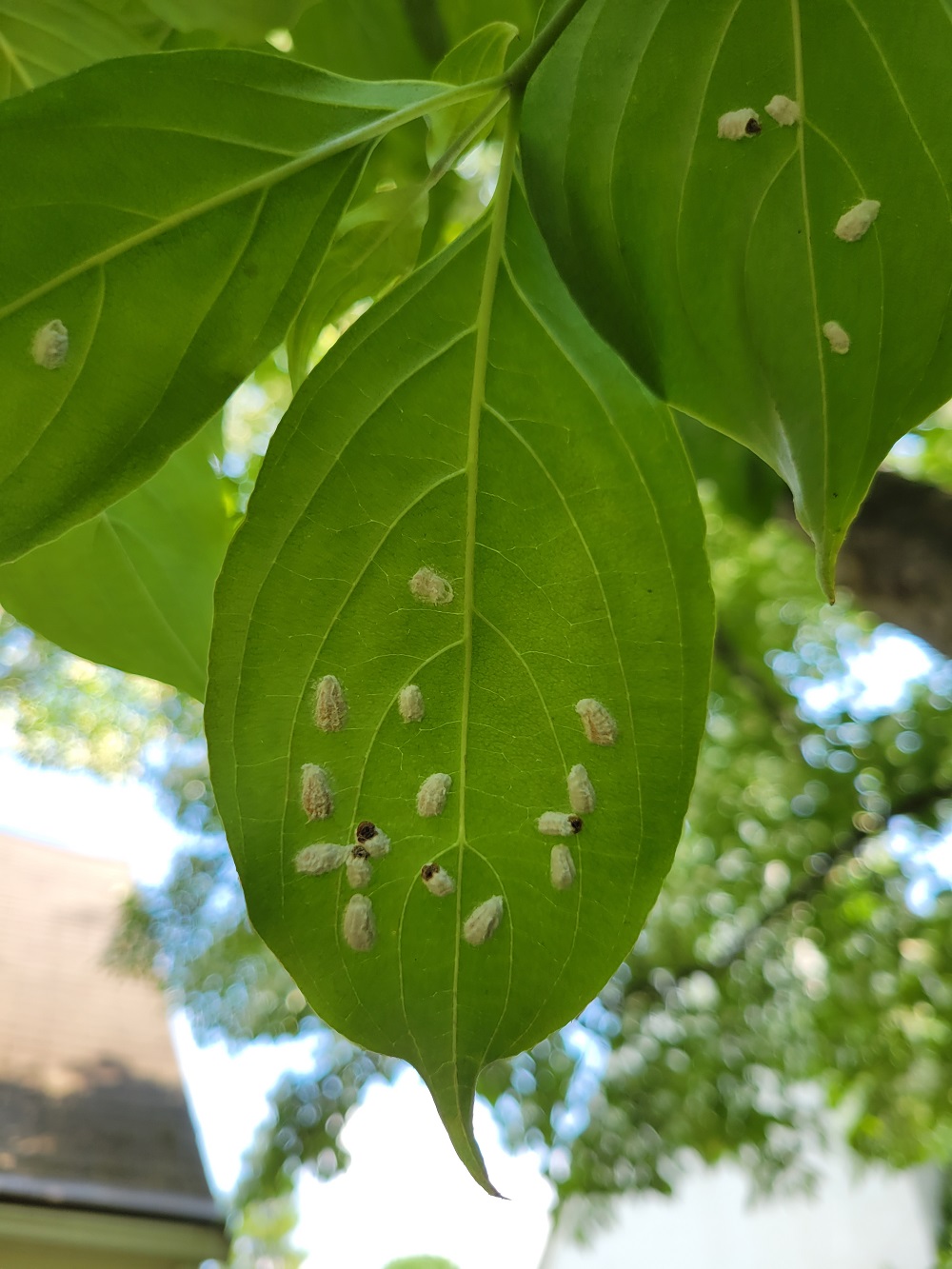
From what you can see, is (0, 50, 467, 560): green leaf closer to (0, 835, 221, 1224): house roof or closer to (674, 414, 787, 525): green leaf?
(674, 414, 787, 525): green leaf

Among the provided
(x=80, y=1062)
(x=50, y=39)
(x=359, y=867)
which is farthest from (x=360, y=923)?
(x=80, y=1062)

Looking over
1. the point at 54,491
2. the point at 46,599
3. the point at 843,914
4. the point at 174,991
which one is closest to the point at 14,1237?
A: the point at 174,991

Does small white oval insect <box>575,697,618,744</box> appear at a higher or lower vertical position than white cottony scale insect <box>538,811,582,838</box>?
higher

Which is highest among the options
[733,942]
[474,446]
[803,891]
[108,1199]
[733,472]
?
[474,446]

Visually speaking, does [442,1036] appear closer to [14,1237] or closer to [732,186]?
[732,186]

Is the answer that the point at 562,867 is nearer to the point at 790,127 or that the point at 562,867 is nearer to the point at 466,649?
the point at 466,649

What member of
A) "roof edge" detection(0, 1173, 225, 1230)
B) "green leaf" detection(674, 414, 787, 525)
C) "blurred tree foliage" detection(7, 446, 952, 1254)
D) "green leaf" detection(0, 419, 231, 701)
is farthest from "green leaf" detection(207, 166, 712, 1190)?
"roof edge" detection(0, 1173, 225, 1230)

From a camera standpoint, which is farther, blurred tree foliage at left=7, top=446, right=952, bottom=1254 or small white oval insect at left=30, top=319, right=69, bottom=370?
blurred tree foliage at left=7, top=446, right=952, bottom=1254
